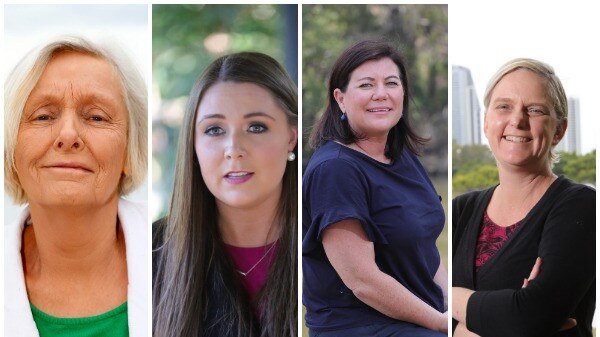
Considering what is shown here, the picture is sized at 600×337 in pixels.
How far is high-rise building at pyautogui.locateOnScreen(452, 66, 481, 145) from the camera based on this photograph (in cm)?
439

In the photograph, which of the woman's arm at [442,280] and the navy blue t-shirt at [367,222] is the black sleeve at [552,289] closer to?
the woman's arm at [442,280]

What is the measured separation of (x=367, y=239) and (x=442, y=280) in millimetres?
437

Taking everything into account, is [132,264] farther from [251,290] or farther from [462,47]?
[462,47]

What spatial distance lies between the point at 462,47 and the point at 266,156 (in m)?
1.06

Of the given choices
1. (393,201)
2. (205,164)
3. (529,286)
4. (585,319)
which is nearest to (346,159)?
(393,201)

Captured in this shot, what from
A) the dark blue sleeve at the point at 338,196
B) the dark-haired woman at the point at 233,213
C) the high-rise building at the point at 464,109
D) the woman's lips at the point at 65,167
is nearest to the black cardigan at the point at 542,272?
the high-rise building at the point at 464,109

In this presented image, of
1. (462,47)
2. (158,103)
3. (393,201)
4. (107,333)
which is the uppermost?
(462,47)

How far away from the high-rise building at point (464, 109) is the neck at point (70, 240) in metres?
1.64

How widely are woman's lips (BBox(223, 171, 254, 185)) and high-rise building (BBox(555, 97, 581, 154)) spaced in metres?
1.46

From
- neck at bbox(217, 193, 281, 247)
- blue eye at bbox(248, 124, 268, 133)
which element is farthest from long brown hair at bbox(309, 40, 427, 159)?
neck at bbox(217, 193, 281, 247)

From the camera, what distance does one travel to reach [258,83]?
4.29 metres

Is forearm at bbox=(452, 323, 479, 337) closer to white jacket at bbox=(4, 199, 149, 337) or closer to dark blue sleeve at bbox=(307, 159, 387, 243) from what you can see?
dark blue sleeve at bbox=(307, 159, 387, 243)

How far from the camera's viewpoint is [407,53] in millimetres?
4371

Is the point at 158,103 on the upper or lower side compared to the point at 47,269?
upper
